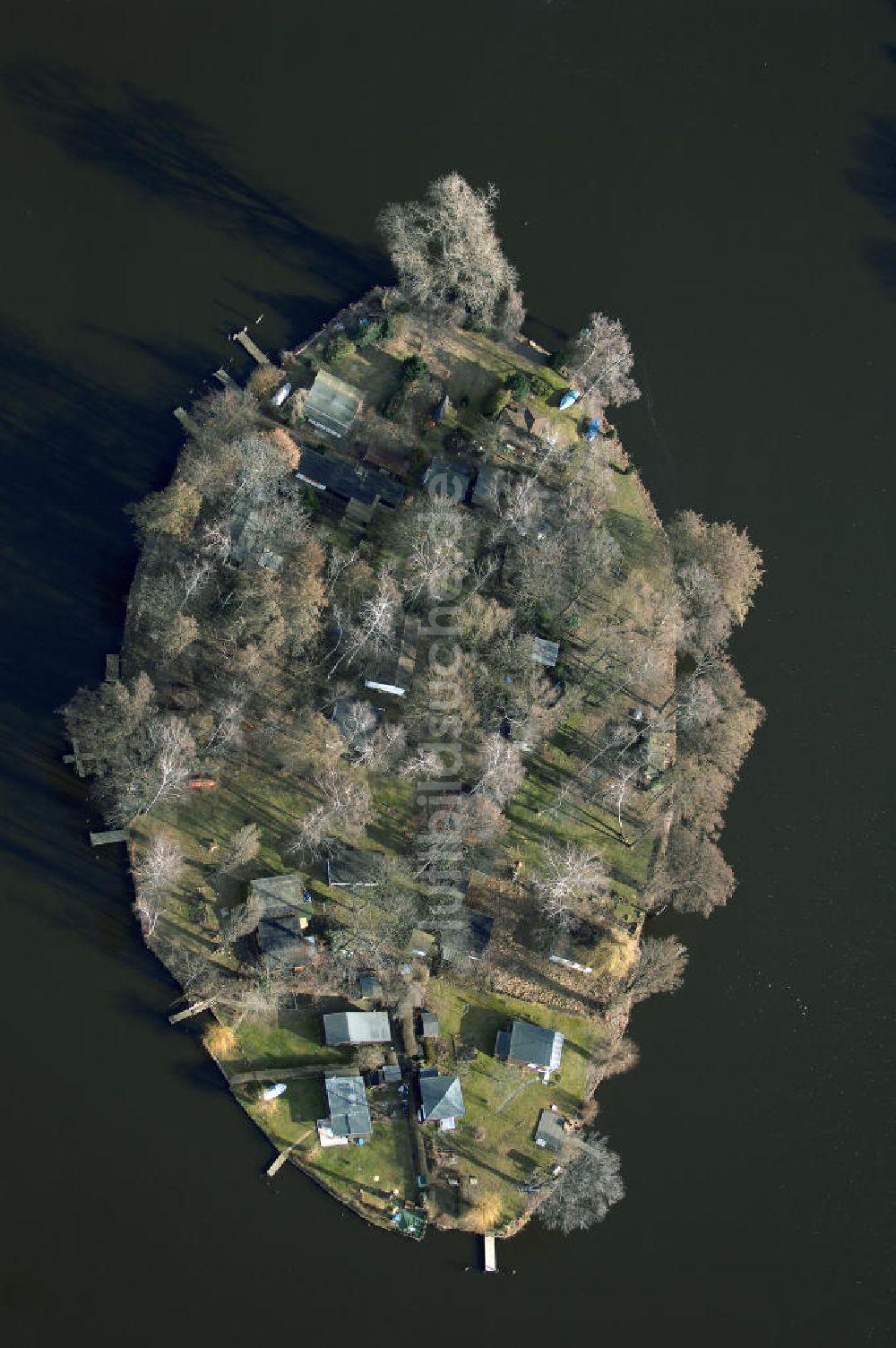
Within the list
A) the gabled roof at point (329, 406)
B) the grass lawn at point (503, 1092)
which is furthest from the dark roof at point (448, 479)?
the grass lawn at point (503, 1092)

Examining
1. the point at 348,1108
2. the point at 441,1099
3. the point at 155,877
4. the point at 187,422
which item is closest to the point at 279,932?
the point at 155,877

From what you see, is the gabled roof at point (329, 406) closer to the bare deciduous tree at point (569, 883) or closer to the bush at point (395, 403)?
the bush at point (395, 403)

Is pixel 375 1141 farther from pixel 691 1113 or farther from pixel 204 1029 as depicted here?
pixel 691 1113

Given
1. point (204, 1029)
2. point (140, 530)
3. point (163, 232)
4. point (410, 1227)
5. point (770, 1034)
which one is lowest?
point (410, 1227)

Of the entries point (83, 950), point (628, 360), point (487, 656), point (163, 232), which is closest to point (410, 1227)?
point (83, 950)

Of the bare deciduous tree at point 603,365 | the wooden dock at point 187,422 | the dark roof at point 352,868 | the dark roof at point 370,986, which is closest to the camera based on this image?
the dark roof at point 370,986

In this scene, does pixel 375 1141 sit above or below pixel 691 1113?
below

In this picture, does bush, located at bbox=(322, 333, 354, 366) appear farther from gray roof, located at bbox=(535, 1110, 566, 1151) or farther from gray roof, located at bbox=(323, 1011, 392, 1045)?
gray roof, located at bbox=(535, 1110, 566, 1151)
